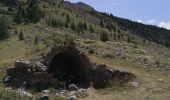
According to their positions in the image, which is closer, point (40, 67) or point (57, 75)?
point (40, 67)

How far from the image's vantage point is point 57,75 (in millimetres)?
30719

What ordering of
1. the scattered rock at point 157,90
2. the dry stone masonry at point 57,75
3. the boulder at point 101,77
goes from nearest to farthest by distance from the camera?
the scattered rock at point 157,90, the dry stone masonry at point 57,75, the boulder at point 101,77

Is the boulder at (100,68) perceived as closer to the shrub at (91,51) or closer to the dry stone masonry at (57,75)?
the dry stone masonry at (57,75)

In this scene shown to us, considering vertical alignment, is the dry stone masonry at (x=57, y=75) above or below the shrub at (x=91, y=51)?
below

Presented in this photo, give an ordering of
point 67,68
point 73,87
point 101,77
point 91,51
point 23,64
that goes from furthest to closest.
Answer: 1. point 67,68
2. point 91,51
3. point 101,77
4. point 23,64
5. point 73,87

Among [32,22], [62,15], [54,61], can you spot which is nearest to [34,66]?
[54,61]

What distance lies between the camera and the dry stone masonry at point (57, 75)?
28.7 meters

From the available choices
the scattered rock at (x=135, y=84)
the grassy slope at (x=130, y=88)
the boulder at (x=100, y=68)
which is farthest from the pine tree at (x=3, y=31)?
the scattered rock at (x=135, y=84)

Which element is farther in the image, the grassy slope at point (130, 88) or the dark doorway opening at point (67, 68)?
the dark doorway opening at point (67, 68)

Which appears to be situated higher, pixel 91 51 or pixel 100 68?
pixel 91 51

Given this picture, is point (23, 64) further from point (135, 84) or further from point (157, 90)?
point (157, 90)

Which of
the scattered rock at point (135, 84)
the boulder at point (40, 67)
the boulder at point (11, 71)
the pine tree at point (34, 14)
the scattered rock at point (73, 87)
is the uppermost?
the pine tree at point (34, 14)

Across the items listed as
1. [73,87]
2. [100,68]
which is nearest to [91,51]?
[100,68]

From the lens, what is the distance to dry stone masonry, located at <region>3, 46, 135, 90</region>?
28688mm
